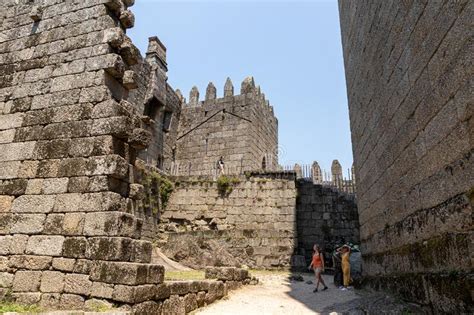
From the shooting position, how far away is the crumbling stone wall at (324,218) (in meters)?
13.4

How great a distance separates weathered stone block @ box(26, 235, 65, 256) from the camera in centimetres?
479

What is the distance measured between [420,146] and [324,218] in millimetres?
10033

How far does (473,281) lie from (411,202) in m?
1.99

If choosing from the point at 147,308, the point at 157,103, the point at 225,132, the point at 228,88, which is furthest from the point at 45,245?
the point at 228,88

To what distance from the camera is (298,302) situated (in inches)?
278

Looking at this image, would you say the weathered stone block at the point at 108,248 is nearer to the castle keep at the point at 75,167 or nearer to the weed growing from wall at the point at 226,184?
the castle keep at the point at 75,167

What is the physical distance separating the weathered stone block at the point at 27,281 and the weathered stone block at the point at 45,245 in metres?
0.30

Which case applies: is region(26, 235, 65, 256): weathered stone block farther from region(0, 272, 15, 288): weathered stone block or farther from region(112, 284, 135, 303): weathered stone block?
region(112, 284, 135, 303): weathered stone block

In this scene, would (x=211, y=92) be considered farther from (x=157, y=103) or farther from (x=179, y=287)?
(x=179, y=287)

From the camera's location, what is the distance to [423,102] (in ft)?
13.4

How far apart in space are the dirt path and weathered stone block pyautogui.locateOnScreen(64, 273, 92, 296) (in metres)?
2.09

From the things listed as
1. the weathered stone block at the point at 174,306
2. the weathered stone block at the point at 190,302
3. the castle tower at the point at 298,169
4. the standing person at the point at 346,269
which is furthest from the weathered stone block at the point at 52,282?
the castle tower at the point at 298,169

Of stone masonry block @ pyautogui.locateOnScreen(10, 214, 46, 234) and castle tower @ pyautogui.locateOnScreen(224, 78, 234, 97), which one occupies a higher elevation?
castle tower @ pyautogui.locateOnScreen(224, 78, 234, 97)

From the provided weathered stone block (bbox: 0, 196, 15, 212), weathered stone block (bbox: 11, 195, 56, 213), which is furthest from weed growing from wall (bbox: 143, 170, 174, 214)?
weathered stone block (bbox: 11, 195, 56, 213)
